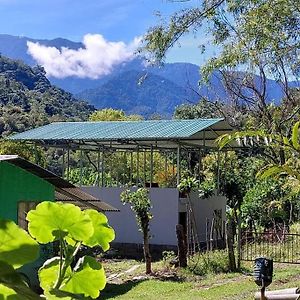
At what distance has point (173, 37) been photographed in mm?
7645

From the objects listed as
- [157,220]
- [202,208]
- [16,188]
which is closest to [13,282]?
[16,188]

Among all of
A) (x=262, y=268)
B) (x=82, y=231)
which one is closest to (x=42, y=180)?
(x=262, y=268)

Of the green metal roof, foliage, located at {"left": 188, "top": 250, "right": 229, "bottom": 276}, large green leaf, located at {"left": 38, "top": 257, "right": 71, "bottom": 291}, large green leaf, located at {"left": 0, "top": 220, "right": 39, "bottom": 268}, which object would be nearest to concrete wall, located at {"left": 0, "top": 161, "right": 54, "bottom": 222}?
foliage, located at {"left": 188, "top": 250, "right": 229, "bottom": 276}

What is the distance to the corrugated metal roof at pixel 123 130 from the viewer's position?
1719 centimetres

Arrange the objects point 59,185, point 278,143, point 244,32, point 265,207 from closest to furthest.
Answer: point 278,143
point 244,32
point 59,185
point 265,207

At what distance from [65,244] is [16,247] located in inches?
4.1

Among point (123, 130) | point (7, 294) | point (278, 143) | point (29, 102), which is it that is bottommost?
point (7, 294)

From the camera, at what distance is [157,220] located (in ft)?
57.3

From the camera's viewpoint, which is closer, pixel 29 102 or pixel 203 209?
pixel 203 209

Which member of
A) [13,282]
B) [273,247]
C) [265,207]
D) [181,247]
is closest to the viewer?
[13,282]

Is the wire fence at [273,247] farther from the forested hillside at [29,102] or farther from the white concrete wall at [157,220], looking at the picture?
the forested hillside at [29,102]

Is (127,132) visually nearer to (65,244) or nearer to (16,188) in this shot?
(16,188)

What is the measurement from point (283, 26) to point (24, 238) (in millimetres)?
8119

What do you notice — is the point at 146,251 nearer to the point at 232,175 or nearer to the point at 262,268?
the point at 262,268
